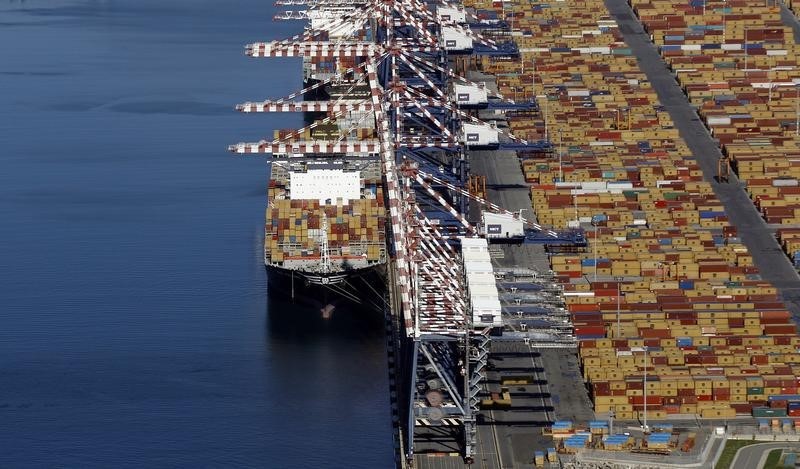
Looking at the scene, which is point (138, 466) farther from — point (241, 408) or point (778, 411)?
point (778, 411)

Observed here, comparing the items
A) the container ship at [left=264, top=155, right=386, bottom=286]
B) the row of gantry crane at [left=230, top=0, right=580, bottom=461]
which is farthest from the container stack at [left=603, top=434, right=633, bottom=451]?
the container ship at [left=264, top=155, right=386, bottom=286]

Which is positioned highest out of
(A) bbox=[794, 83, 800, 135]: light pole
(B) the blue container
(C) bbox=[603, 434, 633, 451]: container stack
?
(A) bbox=[794, 83, 800, 135]: light pole

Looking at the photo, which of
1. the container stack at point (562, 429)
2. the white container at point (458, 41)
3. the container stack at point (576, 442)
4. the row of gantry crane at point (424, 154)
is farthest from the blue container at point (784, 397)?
the white container at point (458, 41)

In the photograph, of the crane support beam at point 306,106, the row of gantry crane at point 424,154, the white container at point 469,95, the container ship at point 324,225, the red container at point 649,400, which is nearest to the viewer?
the row of gantry crane at point 424,154

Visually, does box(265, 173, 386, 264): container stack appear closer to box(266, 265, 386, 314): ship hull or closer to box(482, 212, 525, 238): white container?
box(266, 265, 386, 314): ship hull

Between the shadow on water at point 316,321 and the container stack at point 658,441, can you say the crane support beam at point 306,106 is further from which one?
the container stack at point 658,441
